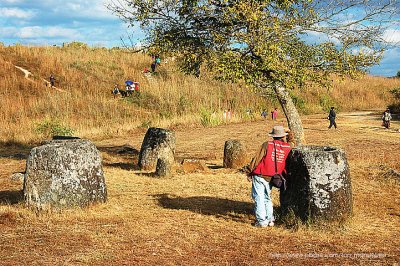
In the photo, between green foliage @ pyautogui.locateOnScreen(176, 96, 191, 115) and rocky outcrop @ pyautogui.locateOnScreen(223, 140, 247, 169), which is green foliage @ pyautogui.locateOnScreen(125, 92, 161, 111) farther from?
rocky outcrop @ pyautogui.locateOnScreen(223, 140, 247, 169)

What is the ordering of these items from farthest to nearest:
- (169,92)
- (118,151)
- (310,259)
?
1. (169,92)
2. (118,151)
3. (310,259)

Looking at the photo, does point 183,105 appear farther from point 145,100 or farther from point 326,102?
point 326,102

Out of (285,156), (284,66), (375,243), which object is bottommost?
(375,243)

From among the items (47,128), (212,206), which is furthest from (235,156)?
(47,128)

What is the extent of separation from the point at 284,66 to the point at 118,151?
29.0 feet

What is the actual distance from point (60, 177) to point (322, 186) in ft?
17.1

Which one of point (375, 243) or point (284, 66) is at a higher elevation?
point (284, 66)

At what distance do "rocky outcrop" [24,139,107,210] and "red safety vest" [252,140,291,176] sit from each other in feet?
12.0

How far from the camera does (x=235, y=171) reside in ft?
50.4

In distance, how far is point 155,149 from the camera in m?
16.2

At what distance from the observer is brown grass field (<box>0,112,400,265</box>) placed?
283 inches

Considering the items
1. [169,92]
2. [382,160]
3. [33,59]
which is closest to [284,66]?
[382,160]

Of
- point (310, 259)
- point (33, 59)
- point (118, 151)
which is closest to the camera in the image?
point (310, 259)

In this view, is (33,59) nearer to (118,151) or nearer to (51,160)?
(118,151)
